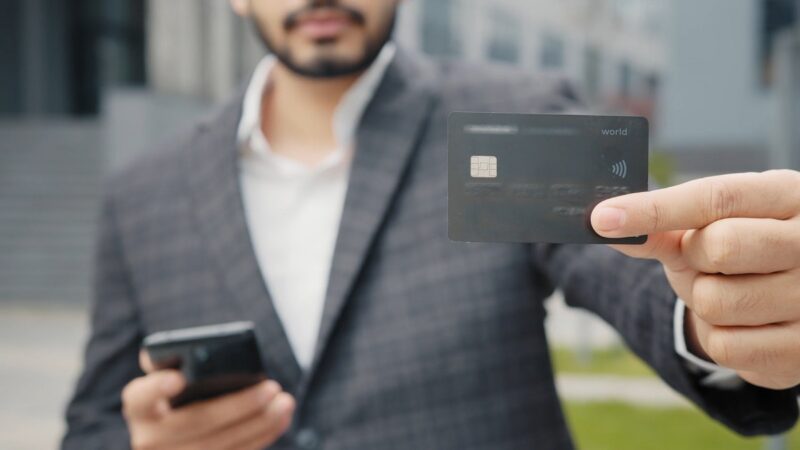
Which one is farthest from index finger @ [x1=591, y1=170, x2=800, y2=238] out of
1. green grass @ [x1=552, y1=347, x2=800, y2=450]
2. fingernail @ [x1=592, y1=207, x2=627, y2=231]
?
green grass @ [x1=552, y1=347, x2=800, y2=450]

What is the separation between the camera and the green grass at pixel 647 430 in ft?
16.8

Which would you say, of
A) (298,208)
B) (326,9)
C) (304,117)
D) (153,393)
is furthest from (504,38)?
(153,393)

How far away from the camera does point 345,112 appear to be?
2.13 metres

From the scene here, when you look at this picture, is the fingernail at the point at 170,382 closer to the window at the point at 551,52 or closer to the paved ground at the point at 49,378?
the paved ground at the point at 49,378

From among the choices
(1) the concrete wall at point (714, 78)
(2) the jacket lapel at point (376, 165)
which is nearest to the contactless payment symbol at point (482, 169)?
(2) the jacket lapel at point (376, 165)

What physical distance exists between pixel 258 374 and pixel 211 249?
1.64 feet

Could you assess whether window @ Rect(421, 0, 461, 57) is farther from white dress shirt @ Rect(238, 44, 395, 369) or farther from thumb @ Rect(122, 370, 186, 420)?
thumb @ Rect(122, 370, 186, 420)

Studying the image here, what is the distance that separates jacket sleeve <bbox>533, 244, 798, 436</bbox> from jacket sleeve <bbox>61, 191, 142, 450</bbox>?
97 centimetres

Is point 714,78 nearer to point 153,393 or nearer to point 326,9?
point 326,9

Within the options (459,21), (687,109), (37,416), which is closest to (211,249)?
(37,416)

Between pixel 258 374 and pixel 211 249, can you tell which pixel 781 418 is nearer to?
pixel 258 374

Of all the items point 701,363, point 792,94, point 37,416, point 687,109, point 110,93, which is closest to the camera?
point 701,363

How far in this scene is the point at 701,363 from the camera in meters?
1.44

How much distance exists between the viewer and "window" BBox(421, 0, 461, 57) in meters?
30.7
